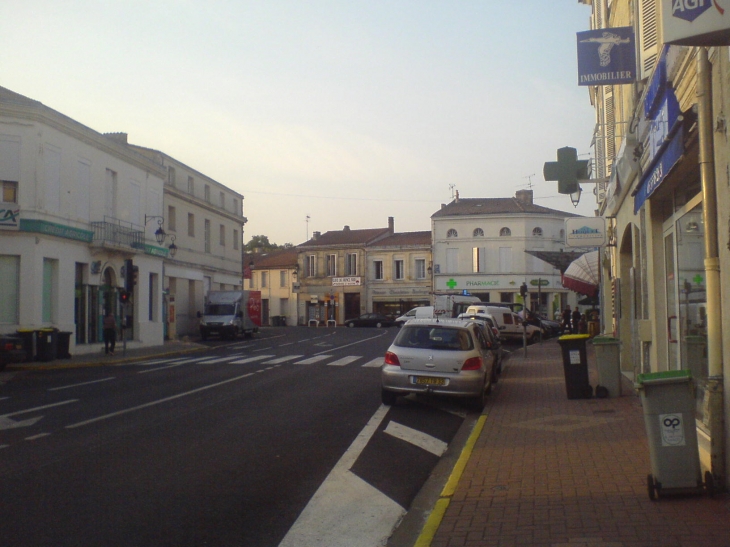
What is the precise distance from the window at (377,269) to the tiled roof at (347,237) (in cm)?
206

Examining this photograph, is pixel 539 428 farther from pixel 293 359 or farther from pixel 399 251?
pixel 399 251

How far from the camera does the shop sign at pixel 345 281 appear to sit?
6912 cm

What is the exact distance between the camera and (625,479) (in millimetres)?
7340

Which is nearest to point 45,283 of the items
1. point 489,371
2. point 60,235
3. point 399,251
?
point 60,235

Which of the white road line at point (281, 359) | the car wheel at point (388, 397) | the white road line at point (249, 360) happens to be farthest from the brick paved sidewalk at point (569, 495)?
the white road line at point (249, 360)

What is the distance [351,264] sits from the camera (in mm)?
69875

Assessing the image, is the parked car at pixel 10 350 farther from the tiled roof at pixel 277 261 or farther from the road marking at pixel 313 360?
the tiled roof at pixel 277 261

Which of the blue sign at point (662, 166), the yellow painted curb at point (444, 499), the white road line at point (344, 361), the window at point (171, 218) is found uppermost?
the window at point (171, 218)

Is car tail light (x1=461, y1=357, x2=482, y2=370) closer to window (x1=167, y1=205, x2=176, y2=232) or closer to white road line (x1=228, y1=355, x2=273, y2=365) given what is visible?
white road line (x1=228, y1=355, x2=273, y2=365)

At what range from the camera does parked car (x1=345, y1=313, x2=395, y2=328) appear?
6247 cm

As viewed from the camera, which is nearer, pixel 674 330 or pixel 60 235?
pixel 674 330

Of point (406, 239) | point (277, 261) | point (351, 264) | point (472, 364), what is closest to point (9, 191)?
point (472, 364)

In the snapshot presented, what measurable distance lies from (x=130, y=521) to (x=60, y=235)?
22805 millimetres

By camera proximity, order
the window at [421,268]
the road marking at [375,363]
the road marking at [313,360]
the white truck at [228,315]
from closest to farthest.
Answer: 1. the road marking at [375,363]
2. the road marking at [313,360]
3. the white truck at [228,315]
4. the window at [421,268]
